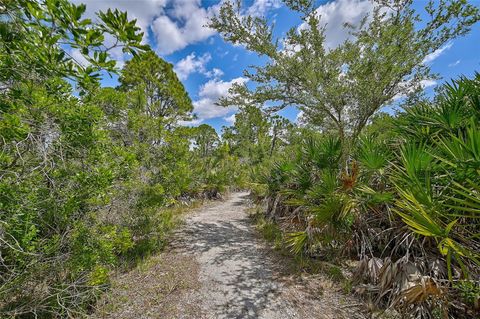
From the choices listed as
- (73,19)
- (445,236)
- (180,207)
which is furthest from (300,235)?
(180,207)

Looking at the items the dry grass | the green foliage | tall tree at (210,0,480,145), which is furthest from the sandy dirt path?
tall tree at (210,0,480,145)

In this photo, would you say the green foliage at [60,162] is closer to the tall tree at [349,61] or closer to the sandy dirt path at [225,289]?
the sandy dirt path at [225,289]

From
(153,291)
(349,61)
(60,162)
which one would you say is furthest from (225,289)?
(349,61)

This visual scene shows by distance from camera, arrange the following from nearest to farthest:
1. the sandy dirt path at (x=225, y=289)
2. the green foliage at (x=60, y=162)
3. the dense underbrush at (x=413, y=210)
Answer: the green foliage at (x=60, y=162) < the dense underbrush at (x=413, y=210) < the sandy dirt path at (x=225, y=289)

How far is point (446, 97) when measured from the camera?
3.35 metres

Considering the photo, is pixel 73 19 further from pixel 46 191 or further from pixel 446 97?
pixel 446 97

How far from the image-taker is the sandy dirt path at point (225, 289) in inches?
120

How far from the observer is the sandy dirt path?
3.06 m

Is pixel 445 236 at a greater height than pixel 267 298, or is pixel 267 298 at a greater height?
pixel 445 236

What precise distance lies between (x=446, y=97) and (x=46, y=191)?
5754 mm

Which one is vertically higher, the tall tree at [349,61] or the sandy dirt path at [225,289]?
the tall tree at [349,61]

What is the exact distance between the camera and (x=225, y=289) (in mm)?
3600

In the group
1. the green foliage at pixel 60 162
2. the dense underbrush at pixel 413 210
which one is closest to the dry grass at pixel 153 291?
the green foliage at pixel 60 162

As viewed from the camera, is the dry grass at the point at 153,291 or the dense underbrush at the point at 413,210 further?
the dry grass at the point at 153,291
